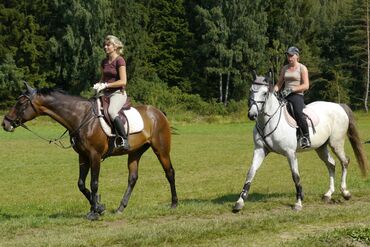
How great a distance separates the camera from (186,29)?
80750mm

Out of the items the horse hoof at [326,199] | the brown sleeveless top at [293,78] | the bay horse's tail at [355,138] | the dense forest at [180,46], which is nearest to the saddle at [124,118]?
the brown sleeveless top at [293,78]

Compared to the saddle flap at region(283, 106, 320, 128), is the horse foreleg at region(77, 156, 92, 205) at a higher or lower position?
lower

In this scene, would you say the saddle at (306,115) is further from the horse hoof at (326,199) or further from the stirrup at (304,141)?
the horse hoof at (326,199)

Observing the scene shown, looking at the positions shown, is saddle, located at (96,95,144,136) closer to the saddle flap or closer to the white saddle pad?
the white saddle pad

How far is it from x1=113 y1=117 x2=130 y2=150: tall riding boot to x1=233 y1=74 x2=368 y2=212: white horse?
2.48m

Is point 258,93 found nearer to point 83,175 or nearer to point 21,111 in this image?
point 83,175

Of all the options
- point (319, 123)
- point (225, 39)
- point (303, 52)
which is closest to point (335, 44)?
point (303, 52)

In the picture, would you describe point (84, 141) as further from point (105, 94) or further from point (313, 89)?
point (313, 89)

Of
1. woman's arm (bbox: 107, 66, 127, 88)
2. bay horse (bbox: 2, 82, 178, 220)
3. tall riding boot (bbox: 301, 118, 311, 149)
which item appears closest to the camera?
bay horse (bbox: 2, 82, 178, 220)

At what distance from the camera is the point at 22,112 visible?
10281 millimetres

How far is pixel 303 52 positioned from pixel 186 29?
17.5m

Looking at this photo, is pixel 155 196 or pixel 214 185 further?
pixel 214 185

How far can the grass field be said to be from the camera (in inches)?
319

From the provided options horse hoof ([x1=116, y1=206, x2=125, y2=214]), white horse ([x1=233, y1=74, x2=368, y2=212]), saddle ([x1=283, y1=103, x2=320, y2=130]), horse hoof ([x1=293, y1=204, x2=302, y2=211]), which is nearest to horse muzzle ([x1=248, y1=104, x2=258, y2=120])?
white horse ([x1=233, y1=74, x2=368, y2=212])
